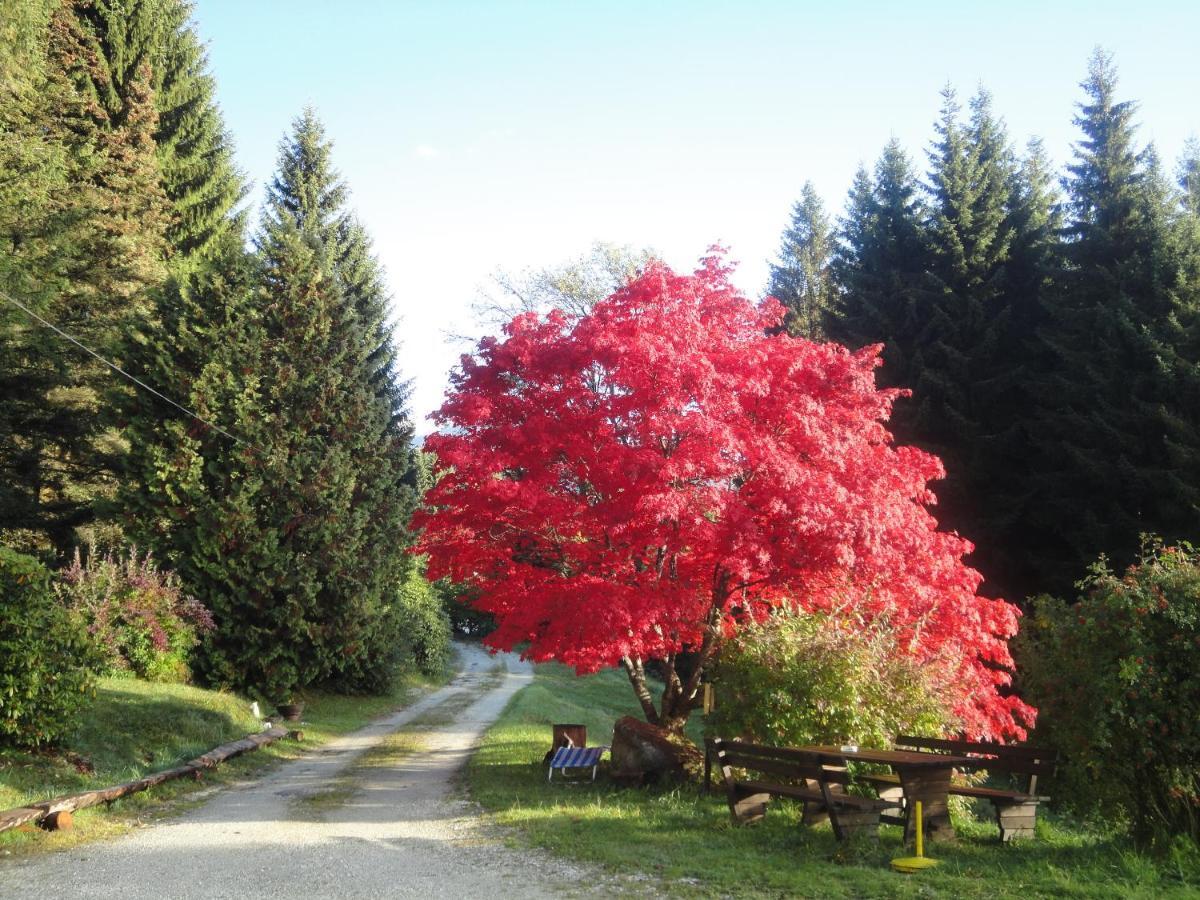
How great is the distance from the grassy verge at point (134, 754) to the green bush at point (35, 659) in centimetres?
50

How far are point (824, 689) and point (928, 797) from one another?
67.5 inches

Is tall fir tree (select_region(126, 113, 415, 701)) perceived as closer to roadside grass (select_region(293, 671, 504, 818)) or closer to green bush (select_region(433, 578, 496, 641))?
roadside grass (select_region(293, 671, 504, 818))

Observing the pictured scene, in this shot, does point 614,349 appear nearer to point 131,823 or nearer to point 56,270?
point 131,823

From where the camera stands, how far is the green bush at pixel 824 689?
8984 mm

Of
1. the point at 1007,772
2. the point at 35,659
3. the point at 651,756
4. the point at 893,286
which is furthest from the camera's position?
the point at 893,286

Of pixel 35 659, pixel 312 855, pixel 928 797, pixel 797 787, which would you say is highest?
pixel 35 659

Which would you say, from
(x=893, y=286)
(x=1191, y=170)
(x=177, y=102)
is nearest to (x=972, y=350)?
(x=893, y=286)

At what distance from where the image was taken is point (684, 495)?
1000 cm

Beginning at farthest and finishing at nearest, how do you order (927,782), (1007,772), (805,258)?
(805,258), (1007,772), (927,782)

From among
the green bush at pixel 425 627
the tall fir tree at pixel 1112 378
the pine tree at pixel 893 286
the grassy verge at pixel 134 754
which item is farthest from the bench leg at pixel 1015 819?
the green bush at pixel 425 627

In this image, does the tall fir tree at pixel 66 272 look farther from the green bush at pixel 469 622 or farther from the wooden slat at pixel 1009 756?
the green bush at pixel 469 622

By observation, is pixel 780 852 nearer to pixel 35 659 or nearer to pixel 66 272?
pixel 35 659

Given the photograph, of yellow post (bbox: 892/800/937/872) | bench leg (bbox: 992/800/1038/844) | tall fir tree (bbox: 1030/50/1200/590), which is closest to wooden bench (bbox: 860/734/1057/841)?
bench leg (bbox: 992/800/1038/844)

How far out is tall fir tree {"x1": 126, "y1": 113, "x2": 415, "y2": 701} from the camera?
1847 centimetres
